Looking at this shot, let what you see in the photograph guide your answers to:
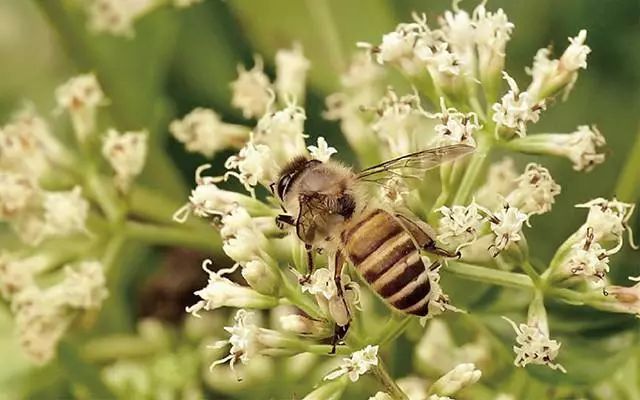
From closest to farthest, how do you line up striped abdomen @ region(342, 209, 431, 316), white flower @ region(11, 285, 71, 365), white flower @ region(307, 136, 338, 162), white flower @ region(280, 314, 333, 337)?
striped abdomen @ region(342, 209, 431, 316) < white flower @ region(280, 314, 333, 337) < white flower @ region(307, 136, 338, 162) < white flower @ region(11, 285, 71, 365)

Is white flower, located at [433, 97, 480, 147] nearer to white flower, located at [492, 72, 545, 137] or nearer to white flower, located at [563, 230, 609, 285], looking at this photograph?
white flower, located at [492, 72, 545, 137]

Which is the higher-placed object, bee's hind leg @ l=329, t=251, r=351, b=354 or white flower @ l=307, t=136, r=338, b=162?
white flower @ l=307, t=136, r=338, b=162

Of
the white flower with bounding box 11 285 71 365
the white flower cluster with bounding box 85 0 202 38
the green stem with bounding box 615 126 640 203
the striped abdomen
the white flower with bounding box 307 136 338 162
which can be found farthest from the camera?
the white flower cluster with bounding box 85 0 202 38

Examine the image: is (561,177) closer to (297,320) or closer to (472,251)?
(472,251)

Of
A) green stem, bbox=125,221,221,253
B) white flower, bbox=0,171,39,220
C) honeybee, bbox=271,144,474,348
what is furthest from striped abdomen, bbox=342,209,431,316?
white flower, bbox=0,171,39,220

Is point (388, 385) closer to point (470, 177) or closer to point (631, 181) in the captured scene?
point (470, 177)

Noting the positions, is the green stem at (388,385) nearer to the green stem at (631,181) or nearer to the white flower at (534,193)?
the white flower at (534,193)
